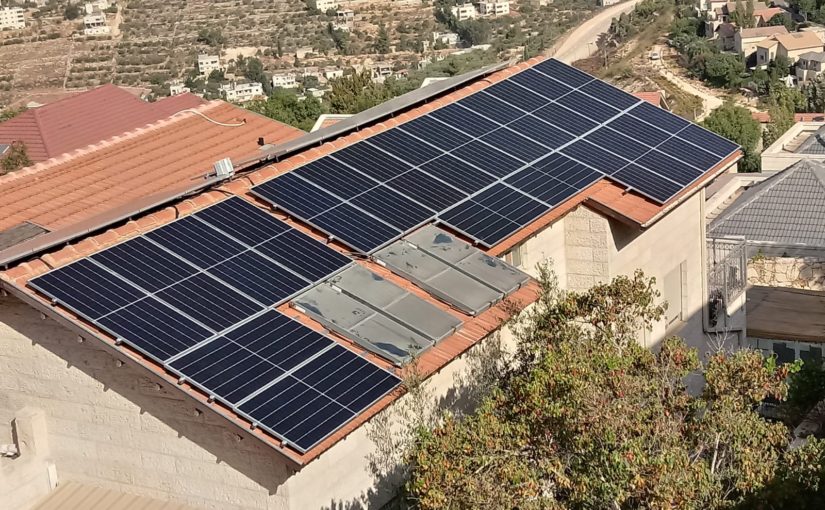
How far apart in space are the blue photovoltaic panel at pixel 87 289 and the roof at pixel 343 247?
0.12m

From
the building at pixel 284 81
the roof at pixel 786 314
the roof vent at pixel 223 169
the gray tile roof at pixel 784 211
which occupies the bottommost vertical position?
the building at pixel 284 81

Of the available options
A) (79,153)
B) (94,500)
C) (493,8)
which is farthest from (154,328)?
(493,8)

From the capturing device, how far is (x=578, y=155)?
19344 mm

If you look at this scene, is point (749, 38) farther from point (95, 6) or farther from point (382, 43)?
point (95, 6)

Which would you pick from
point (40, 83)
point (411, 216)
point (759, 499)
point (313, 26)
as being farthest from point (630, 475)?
point (313, 26)

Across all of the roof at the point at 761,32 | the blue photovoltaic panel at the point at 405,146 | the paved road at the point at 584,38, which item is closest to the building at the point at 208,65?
the paved road at the point at 584,38

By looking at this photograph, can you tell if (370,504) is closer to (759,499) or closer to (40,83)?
(759,499)

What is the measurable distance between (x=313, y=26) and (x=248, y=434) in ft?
474

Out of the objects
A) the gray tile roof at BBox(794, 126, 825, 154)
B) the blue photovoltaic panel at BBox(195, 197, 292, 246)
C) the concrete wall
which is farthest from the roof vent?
the gray tile roof at BBox(794, 126, 825, 154)

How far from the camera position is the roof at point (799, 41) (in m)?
106

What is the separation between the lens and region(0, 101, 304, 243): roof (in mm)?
21781

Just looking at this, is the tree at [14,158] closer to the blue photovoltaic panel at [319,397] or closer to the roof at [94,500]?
the roof at [94,500]

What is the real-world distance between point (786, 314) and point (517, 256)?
1008 cm

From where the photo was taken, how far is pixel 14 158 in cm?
3553
